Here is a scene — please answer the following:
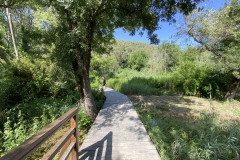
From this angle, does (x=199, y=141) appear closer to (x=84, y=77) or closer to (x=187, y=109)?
(x=187, y=109)

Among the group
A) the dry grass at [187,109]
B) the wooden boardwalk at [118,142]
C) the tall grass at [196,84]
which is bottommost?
the dry grass at [187,109]

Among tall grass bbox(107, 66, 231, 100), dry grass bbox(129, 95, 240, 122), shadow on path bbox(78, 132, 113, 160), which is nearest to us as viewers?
shadow on path bbox(78, 132, 113, 160)

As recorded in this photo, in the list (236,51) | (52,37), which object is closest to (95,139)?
(52,37)

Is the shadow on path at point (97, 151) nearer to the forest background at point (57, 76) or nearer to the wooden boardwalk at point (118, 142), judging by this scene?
the wooden boardwalk at point (118, 142)

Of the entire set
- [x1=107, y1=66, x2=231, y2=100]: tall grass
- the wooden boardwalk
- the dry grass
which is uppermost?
[x1=107, y1=66, x2=231, y2=100]: tall grass

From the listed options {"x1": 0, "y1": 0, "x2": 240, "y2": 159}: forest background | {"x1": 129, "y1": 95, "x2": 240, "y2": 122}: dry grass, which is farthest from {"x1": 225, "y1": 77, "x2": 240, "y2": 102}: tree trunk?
{"x1": 129, "y1": 95, "x2": 240, "y2": 122}: dry grass

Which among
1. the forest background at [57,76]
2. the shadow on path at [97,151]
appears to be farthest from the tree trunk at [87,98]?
the shadow on path at [97,151]

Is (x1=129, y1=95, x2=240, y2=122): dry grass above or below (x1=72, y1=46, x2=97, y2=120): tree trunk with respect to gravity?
below

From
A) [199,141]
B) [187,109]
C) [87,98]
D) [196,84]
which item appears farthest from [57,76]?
[196,84]

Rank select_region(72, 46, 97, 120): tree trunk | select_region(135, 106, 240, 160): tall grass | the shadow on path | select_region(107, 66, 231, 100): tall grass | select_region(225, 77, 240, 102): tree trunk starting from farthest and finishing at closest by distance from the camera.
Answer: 1. select_region(107, 66, 231, 100): tall grass
2. select_region(225, 77, 240, 102): tree trunk
3. select_region(72, 46, 97, 120): tree trunk
4. the shadow on path
5. select_region(135, 106, 240, 160): tall grass

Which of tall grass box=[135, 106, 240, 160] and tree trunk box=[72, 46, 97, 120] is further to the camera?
tree trunk box=[72, 46, 97, 120]

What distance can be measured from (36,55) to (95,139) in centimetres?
414

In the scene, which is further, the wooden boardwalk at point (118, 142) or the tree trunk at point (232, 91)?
the tree trunk at point (232, 91)

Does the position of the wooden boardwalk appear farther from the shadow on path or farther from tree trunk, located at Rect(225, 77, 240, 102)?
tree trunk, located at Rect(225, 77, 240, 102)
